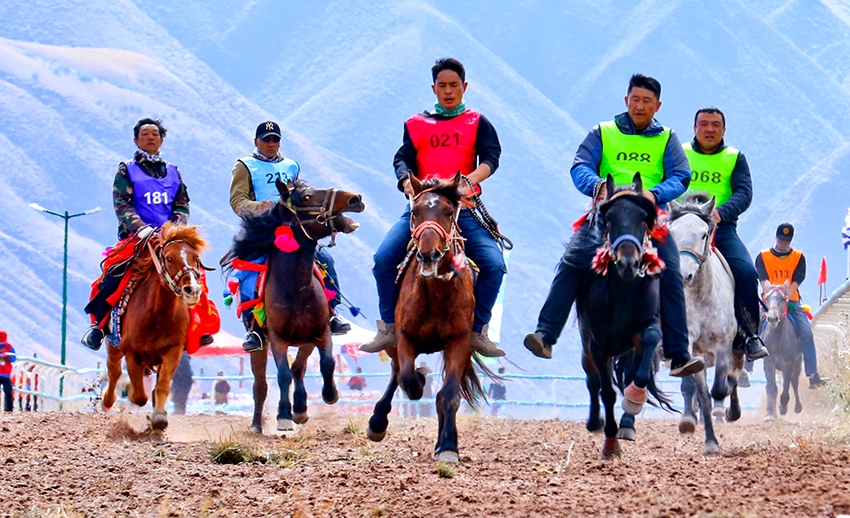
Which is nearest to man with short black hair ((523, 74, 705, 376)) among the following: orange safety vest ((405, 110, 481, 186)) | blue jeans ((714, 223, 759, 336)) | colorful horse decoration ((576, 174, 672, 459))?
colorful horse decoration ((576, 174, 672, 459))

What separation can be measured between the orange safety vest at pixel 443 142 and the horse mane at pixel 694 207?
2.25m

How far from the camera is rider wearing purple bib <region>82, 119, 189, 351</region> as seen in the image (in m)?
11.8

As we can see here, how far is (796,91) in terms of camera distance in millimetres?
144125

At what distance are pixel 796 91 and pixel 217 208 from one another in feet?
251

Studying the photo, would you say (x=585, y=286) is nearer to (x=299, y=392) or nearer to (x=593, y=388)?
(x=593, y=388)

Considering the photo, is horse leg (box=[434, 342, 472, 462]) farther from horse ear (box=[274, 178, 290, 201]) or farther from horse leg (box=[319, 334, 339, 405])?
horse ear (box=[274, 178, 290, 201])

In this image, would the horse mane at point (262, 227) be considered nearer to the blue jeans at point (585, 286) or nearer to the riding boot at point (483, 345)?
the riding boot at point (483, 345)

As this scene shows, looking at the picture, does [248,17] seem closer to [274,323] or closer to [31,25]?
[31,25]

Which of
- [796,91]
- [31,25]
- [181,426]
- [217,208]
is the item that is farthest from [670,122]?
[181,426]

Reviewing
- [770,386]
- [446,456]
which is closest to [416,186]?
[446,456]

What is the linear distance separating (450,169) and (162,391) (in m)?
3.61

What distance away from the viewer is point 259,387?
13.0 meters

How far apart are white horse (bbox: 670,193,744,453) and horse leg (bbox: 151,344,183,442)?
15.8ft

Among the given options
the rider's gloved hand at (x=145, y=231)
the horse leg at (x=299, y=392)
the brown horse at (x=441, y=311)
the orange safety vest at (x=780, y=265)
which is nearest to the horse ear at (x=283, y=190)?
the rider's gloved hand at (x=145, y=231)
